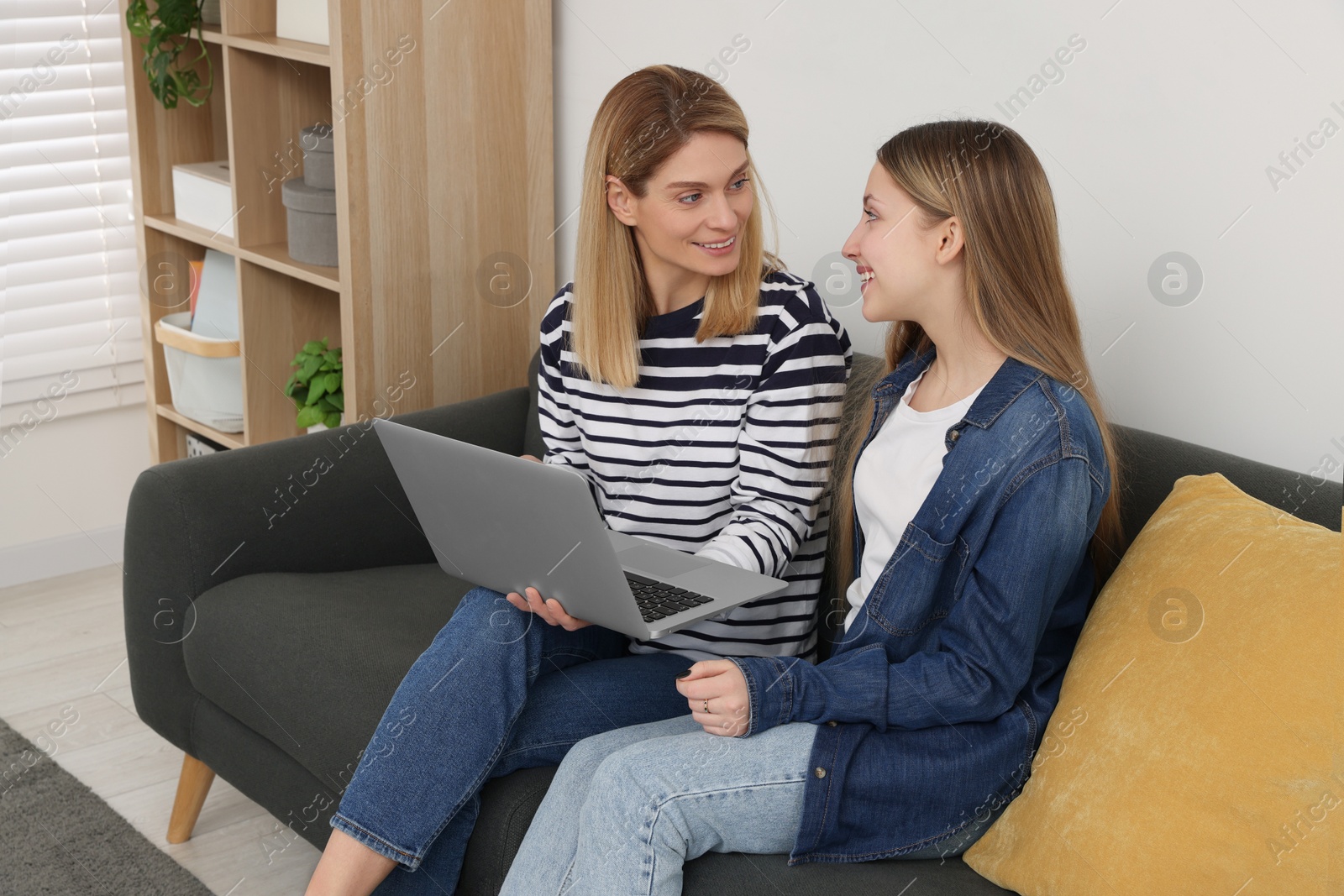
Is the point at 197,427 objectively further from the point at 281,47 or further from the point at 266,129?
the point at 281,47

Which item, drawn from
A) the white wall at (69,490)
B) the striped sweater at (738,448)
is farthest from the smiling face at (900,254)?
the white wall at (69,490)

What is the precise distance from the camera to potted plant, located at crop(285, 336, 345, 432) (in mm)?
2496

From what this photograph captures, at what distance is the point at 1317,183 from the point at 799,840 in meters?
0.96

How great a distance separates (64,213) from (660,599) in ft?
7.38

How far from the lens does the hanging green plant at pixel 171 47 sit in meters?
2.61

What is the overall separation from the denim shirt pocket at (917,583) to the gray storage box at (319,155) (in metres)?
1.52

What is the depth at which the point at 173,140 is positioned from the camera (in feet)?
9.44

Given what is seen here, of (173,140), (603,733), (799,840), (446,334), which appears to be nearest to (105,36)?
(173,140)

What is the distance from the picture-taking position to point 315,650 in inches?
67.7

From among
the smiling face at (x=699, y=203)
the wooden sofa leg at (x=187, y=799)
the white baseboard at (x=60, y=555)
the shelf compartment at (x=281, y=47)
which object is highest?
the shelf compartment at (x=281, y=47)

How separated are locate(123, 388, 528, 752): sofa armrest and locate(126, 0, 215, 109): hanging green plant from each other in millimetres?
1112

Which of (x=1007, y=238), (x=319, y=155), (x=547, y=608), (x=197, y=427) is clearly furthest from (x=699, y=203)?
(x=197, y=427)

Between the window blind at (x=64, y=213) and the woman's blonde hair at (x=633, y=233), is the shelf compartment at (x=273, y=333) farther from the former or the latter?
the woman's blonde hair at (x=633, y=233)

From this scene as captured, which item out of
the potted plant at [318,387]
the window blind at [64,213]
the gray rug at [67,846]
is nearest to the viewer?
the gray rug at [67,846]
